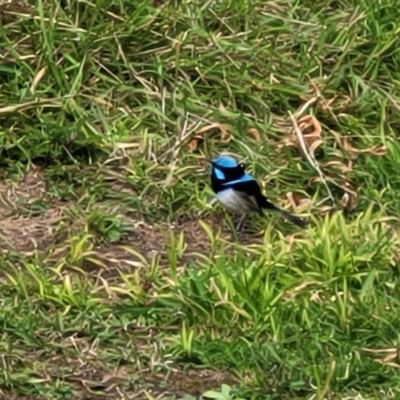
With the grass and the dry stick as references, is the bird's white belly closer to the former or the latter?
the grass

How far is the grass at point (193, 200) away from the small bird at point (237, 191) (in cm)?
7

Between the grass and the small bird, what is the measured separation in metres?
0.07


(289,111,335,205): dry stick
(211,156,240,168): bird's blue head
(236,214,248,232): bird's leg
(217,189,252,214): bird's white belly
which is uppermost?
(211,156,240,168): bird's blue head

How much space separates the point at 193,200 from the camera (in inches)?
213

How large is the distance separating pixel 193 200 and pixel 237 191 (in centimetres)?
30

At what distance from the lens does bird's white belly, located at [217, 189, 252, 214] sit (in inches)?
203

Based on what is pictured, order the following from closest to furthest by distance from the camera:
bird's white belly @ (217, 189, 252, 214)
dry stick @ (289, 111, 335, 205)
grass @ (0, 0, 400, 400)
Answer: grass @ (0, 0, 400, 400), bird's white belly @ (217, 189, 252, 214), dry stick @ (289, 111, 335, 205)

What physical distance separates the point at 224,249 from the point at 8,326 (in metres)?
0.97

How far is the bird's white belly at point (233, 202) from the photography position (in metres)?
5.17

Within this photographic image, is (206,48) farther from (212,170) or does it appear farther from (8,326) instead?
(8,326)

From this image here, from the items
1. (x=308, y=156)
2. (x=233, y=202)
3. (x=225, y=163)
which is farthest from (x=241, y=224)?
(x=308, y=156)

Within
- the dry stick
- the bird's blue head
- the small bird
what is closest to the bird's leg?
the small bird

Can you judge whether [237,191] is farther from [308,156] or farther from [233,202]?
[308,156]

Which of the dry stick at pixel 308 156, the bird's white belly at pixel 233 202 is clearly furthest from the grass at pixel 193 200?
the bird's white belly at pixel 233 202
